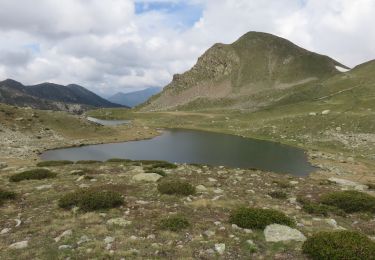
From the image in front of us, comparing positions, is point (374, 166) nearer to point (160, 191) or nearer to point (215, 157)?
point (215, 157)

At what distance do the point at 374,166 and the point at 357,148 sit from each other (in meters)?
16.7

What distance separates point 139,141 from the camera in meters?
93.0

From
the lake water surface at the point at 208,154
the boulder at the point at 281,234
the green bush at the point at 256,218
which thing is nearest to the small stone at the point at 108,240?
the green bush at the point at 256,218

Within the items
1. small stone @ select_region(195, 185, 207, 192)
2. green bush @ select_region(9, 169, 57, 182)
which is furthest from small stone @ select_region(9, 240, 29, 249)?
green bush @ select_region(9, 169, 57, 182)

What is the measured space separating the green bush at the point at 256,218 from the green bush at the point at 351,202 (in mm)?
5849

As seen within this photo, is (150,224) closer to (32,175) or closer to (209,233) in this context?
(209,233)

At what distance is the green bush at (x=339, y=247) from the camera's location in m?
12.3

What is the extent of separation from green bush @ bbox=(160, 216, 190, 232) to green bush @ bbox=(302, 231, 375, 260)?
16.2 ft

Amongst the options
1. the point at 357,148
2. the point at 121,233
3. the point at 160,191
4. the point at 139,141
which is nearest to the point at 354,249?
the point at 121,233

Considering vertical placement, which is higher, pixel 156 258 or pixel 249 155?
pixel 156 258

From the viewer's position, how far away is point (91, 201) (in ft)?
58.8

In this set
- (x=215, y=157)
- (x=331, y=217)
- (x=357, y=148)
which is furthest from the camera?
(x=357, y=148)

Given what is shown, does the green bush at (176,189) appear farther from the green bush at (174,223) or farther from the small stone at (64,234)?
the small stone at (64,234)

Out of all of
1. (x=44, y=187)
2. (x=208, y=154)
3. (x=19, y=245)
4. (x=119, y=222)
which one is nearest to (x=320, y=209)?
(x=119, y=222)
